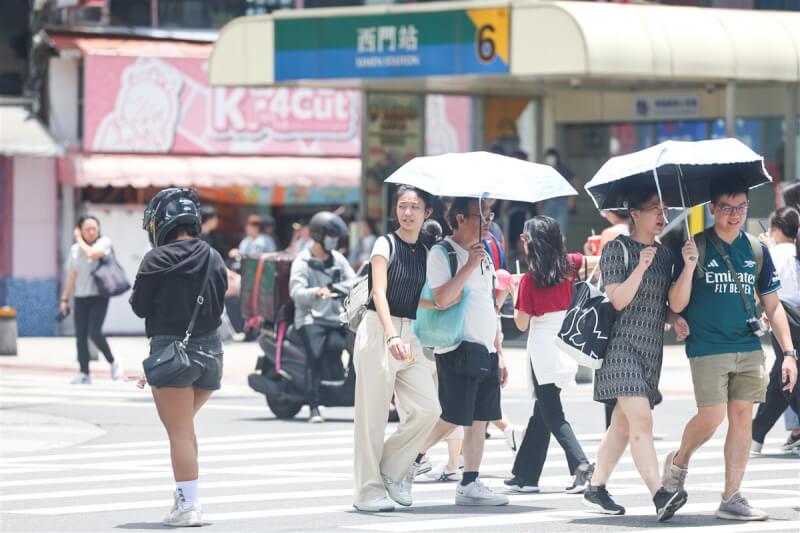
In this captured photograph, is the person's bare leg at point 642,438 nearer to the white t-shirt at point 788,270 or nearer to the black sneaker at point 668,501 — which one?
the black sneaker at point 668,501

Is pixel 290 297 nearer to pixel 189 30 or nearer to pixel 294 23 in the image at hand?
pixel 294 23

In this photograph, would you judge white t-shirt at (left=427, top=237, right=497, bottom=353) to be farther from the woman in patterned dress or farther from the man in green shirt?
the man in green shirt

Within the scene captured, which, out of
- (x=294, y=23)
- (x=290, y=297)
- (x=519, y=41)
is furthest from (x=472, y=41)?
(x=290, y=297)

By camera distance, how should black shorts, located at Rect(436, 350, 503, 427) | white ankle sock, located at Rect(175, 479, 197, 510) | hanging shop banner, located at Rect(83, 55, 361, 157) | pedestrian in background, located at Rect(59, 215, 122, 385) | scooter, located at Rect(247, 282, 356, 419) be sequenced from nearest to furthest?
1. white ankle sock, located at Rect(175, 479, 197, 510)
2. black shorts, located at Rect(436, 350, 503, 427)
3. scooter, located at Rect(247, 282, 356, 419)
4. pedestrian in background, located at Rect(59, 215, 122, 385)
5. hanging shop banner, located at Rect(83, 55, 361, 157)

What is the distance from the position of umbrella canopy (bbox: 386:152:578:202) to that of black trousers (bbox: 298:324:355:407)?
5308mm

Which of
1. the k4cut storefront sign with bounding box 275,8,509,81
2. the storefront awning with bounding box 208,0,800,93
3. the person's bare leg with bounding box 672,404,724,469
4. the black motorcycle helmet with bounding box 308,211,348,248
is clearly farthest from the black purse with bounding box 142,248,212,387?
the k4cut storefront sign with bounding box 275,8,509,81

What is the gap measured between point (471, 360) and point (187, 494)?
1864 millimetres

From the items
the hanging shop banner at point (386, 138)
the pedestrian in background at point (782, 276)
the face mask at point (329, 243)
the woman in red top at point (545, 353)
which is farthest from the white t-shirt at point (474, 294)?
the hanging shop banner at point (386, 138)

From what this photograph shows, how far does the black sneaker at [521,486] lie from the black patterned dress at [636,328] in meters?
1.72

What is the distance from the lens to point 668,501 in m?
9.66

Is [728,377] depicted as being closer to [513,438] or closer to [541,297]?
[541,297]

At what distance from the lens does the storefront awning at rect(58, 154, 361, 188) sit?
28172mm

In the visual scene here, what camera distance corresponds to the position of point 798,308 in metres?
13.2

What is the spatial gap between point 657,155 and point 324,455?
15.7 feet
